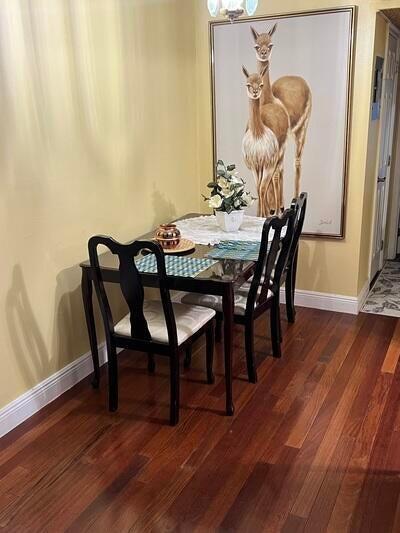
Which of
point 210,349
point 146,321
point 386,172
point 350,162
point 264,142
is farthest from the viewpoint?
point 386,172

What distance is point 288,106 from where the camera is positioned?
364cm

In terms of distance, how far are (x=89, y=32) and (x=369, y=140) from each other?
199 cm

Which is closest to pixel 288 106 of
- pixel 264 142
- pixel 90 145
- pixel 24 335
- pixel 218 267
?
pixel 264 142

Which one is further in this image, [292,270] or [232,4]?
[292,270]

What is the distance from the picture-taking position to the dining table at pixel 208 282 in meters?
2.42

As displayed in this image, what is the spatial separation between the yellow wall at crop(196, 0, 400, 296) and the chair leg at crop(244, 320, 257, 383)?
1.25m

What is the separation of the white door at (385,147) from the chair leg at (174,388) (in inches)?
96.0

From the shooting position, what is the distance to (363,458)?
226 centimetres

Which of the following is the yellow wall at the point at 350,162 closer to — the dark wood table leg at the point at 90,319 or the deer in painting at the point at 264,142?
the deer in painting at the point at 264,142

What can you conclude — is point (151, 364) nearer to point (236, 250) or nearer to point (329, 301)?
point (236, 250)

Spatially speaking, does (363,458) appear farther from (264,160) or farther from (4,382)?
(264,160)

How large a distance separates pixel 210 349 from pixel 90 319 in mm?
669

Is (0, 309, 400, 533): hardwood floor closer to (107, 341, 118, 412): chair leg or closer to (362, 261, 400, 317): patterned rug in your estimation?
(107, 341, 118, 412): chair leg

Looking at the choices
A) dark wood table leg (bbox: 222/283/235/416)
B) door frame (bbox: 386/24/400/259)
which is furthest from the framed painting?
dark wood table leg (bbox: 222/283/235/416)
